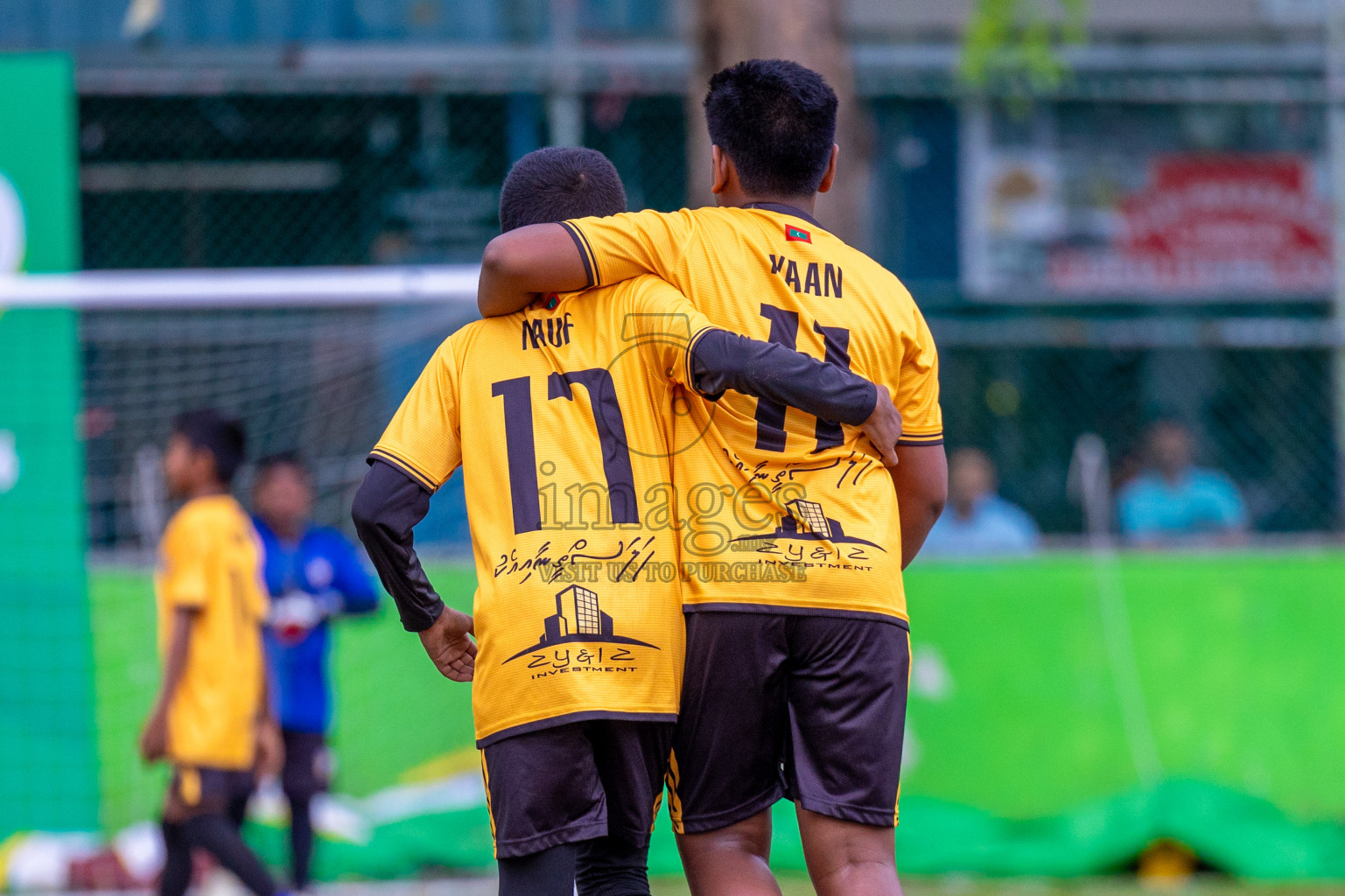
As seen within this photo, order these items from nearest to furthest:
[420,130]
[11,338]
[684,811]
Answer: [684,811], [11,338], [420,130]

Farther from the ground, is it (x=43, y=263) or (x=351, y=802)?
(x=43, y=263)

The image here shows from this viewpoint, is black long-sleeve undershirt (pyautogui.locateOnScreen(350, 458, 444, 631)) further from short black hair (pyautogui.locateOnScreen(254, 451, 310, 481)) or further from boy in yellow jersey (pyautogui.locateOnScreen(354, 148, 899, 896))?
short black hair (pyautogui.locateOnScreen(254, 451, 310, 481))

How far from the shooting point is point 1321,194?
10898mm

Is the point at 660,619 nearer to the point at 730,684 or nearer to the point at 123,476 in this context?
the point at 730,684

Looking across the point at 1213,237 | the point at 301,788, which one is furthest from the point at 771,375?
the point at 1213,237

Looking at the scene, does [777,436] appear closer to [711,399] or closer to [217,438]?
[711,399]

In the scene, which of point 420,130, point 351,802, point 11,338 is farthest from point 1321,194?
point 11,338

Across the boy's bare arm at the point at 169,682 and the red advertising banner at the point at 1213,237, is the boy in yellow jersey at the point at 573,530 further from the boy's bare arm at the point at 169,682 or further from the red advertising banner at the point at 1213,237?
the red advertising banner at the point at 1213,237

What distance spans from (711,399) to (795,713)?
2.17ft

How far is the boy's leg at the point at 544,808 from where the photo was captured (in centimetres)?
269

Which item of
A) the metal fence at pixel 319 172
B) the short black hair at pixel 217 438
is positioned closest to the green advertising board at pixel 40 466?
the short black hair at pixel 217 438

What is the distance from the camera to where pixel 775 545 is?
2.80 meters

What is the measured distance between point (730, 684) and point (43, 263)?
461cm

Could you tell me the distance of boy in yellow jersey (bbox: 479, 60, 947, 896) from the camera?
2789 mm
